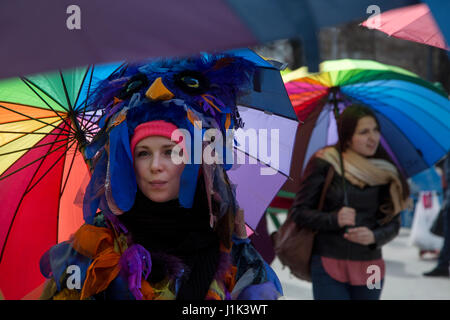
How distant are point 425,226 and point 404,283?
2.09 metres

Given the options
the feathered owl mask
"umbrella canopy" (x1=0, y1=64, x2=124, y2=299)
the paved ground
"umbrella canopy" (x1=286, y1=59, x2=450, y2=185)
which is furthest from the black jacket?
the paved ground

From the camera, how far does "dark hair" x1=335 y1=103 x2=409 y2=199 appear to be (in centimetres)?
428

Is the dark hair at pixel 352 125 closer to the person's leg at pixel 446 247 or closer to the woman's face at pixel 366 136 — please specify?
the woman's face at pixel 366 136

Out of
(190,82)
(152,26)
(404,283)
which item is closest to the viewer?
(152,26)

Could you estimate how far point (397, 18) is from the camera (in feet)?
10.6

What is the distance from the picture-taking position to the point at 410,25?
3121 millimetres

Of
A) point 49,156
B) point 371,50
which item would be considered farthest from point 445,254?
point 371,50

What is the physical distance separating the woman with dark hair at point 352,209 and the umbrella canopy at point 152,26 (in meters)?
2.57

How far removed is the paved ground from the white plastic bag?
271mm

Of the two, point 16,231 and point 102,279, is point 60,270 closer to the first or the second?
point 102,279

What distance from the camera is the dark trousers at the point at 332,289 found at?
→ 13.4 ft

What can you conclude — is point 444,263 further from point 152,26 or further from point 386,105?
point 152,26
